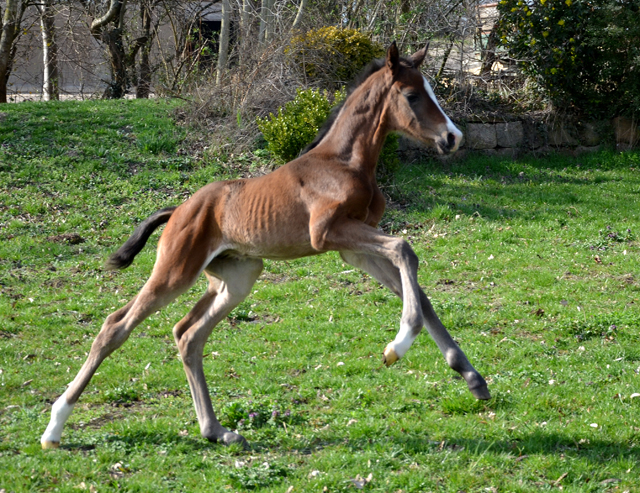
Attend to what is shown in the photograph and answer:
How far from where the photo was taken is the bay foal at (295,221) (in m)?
4.46

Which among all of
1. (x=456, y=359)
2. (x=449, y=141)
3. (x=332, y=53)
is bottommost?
(x=456, y=359)

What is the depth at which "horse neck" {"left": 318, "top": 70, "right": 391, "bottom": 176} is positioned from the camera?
4.63m

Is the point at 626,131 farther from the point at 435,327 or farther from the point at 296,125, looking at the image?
the point at 435,327

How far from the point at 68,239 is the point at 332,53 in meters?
6.21

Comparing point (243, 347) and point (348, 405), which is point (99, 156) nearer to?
point (243, 347)

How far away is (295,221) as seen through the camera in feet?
14.8

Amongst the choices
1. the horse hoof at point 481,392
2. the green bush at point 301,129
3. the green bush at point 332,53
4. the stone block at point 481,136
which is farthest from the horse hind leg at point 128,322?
the stone block at point 481,136

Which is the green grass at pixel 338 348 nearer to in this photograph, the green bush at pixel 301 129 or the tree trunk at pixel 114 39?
the green bush at pixel 301 129

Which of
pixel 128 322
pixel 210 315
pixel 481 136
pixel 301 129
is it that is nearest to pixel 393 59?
pixel 210 315

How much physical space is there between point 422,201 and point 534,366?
572 cm

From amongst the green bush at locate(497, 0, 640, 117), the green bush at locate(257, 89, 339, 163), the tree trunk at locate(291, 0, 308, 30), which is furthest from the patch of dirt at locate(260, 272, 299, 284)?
the green bush at locate(497, 0, 640, 117)

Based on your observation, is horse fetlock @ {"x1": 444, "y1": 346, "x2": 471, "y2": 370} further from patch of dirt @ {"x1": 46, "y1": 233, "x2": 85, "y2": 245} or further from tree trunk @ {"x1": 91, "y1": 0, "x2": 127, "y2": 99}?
tree trunk @ {"x1": 91, "y1": 0, "x2": 127, "y2": 99}

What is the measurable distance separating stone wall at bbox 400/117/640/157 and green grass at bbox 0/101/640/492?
4.96 ft

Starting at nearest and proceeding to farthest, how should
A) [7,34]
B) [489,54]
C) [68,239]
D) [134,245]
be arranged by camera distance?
[134,245] < [68,239] < [489,54] < [7,34]
